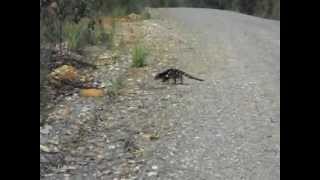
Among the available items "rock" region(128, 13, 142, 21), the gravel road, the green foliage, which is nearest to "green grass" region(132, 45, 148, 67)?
the gravel road

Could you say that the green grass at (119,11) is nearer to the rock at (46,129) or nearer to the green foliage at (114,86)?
the green foliage at (114,86)

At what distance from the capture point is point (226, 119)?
240 inches

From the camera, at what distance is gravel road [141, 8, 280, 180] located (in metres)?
4.84

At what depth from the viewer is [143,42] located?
988 cm

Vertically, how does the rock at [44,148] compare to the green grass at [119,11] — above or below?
below

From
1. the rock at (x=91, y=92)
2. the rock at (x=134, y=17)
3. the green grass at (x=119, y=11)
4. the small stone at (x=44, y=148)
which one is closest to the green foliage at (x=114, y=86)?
the rock at (x=91, y=92)

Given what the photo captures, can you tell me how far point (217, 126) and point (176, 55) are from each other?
11.5 ft

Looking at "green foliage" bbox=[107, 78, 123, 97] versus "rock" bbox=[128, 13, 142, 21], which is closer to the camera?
"green foliage" bbox=[107, 78, 123, 97]

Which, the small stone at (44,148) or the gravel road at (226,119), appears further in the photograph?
the small stone at (44,148)

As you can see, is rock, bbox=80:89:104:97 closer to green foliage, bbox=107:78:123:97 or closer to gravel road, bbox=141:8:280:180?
green foliage, bbox=107:78:123:97

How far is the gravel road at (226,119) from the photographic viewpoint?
484cm

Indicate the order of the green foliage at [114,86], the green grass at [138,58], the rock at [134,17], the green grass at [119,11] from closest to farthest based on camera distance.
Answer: the green foliage at [114,86] < the green grass at [138,58] < the green grass at [119,11] < the rock at [134,17]
